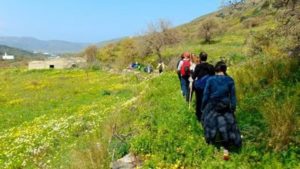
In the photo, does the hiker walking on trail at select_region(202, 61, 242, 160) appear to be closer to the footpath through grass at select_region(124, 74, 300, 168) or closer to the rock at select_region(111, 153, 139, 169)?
the footpath through grass at select_region(124, 74, 300, 168)

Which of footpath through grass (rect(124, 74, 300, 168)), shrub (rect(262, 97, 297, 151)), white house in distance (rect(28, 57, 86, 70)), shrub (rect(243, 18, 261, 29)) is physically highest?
shrub (rect(243, 18, 261, 29))

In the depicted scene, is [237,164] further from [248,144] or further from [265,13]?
[265,13]

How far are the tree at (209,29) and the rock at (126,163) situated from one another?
297ft

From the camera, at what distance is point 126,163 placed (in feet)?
33.6

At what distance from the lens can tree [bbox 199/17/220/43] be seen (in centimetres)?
10132

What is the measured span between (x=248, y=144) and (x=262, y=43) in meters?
6.89

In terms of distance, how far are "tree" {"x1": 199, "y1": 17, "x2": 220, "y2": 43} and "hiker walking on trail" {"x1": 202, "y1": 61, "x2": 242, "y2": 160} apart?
90571 millimetres

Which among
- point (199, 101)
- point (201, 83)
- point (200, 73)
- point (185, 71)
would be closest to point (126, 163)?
point (199, 101)

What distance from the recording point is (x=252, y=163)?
9.02 metres

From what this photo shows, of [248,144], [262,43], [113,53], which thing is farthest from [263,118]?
[113,53]

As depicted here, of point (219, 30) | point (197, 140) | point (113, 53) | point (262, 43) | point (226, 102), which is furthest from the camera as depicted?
point (113, 53)

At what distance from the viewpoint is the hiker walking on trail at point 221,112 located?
9664 mm

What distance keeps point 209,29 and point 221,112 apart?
310ft

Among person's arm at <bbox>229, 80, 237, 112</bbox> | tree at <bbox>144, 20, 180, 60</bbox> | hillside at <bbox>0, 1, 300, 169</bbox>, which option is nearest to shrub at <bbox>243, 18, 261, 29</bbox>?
hillside at <bbox>0, 1, 300, 169</bbox>
